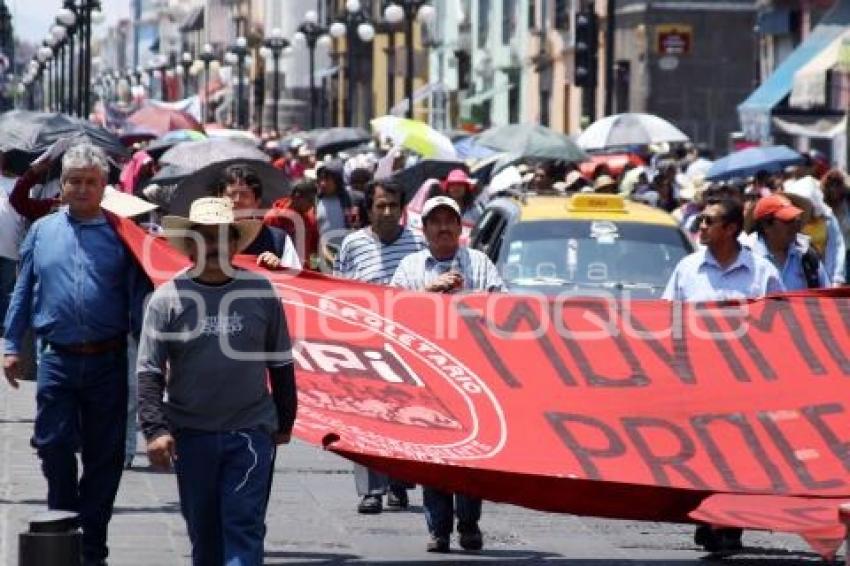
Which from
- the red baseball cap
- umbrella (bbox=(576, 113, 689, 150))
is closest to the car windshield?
the red baseball cap

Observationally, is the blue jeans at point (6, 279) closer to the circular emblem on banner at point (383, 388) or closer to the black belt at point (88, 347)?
the circular emblem on banner at point (383, 388)

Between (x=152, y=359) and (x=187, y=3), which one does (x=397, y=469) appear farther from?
(x=187, y=3)

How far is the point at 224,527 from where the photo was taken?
365 inches

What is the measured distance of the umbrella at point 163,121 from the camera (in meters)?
37.6

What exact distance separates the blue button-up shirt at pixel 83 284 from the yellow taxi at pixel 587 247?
7.05 meters

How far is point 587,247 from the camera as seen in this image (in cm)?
1856

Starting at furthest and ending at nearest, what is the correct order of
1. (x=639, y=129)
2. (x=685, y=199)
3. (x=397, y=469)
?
(x=639, y=129) → (x=685, y=199) → (x=397, y=469)

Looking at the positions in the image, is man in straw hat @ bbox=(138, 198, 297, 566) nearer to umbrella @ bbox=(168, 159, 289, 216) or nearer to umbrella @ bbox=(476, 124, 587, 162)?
umbrella @ bbox=(168, 159, 289, 216)

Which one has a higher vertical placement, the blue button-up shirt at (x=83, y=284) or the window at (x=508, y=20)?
the window at (x=508, y=20)

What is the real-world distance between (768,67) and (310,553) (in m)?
37.8

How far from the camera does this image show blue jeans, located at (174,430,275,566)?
926 cm

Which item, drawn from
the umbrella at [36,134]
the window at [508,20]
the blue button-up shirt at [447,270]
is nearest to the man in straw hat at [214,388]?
the blue button-up shirt at [447,270]

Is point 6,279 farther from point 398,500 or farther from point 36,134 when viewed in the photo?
point 398,500

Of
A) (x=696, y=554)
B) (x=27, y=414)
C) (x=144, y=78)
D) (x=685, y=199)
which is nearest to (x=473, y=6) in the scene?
(x=685, y=199)
